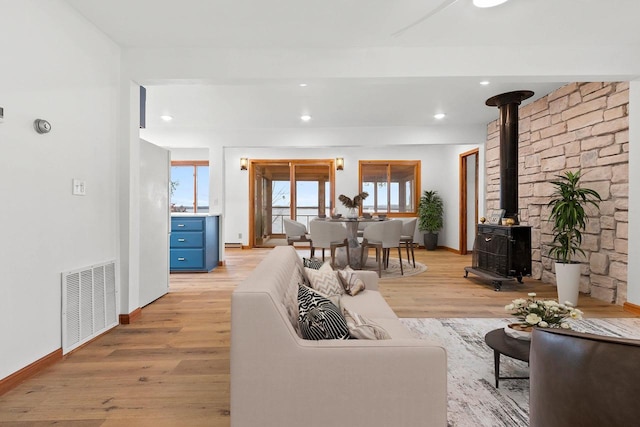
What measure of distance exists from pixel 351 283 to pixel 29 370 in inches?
85.2

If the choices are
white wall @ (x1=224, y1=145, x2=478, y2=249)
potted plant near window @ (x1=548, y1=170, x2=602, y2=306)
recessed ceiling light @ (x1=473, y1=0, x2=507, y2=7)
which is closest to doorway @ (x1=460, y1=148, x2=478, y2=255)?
white wall @ (x1=224, y1=145, x2=478, y2=249)

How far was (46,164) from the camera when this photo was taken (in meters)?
2.29

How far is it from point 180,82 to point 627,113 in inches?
177

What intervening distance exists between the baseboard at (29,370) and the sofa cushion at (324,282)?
1.79 metres

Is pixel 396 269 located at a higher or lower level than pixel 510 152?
lower

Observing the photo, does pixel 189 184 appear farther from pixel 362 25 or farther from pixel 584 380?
pixel 584 380

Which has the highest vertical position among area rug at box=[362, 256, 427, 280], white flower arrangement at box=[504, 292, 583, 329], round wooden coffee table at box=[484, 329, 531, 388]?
white flower arrangement at box=[504, 292, 583, 329]

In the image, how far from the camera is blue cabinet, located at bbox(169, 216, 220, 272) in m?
5.36

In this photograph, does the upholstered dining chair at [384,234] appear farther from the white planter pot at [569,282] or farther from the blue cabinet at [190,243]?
the blue cabinet at [190,243]

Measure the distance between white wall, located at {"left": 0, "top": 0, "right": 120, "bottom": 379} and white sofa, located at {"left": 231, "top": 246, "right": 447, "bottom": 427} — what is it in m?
1.67

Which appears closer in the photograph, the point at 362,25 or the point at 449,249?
the point at 362,25

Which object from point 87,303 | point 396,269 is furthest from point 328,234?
point 87,303

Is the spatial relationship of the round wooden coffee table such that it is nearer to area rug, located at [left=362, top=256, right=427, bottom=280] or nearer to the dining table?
area rug, located at [left=362, top=256, right=427, bottom=280]

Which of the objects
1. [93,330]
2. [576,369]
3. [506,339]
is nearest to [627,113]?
[506,339]
